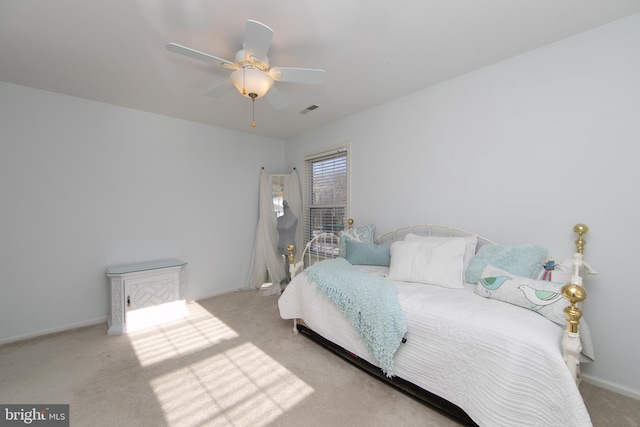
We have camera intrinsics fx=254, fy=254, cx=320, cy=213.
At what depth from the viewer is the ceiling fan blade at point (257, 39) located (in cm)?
135

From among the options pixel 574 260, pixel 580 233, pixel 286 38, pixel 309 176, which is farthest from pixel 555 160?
pixel 309 176

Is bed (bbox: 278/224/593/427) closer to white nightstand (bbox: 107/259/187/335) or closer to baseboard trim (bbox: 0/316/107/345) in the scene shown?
white nightstand (bbox: 107/259/187/335)

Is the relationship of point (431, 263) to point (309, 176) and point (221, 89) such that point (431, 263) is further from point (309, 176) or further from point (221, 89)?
point (309, 176)

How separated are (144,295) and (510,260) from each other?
11.4 feet

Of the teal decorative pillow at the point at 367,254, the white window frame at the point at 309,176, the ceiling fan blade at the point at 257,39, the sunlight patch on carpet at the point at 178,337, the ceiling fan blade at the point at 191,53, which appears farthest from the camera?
the white window frame at the point at 309,176

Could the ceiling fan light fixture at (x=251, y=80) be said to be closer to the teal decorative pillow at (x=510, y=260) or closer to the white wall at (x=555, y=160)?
the white wall at (x=555, y=160)

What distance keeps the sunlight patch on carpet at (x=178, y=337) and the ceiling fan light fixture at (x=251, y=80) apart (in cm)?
223

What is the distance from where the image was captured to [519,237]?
6.77 feet

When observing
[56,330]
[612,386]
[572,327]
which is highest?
[572,327]

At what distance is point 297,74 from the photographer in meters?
1.82

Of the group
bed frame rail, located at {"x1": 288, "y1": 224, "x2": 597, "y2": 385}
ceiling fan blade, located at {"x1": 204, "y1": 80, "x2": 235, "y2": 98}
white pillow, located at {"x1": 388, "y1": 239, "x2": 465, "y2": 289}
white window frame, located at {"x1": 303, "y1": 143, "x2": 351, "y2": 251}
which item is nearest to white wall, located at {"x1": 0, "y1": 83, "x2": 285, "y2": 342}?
white window frame, located at {"x1": 303, "y1": 143, "x2": 351, "y2": 251}

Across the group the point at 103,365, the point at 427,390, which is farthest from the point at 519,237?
the point at 103,365

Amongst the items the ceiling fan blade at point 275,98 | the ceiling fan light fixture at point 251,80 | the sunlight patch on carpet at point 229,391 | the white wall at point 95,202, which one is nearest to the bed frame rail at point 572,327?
the sunlight patch on carpet at point 229,391

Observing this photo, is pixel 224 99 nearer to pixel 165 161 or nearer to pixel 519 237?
pixel 165 161
